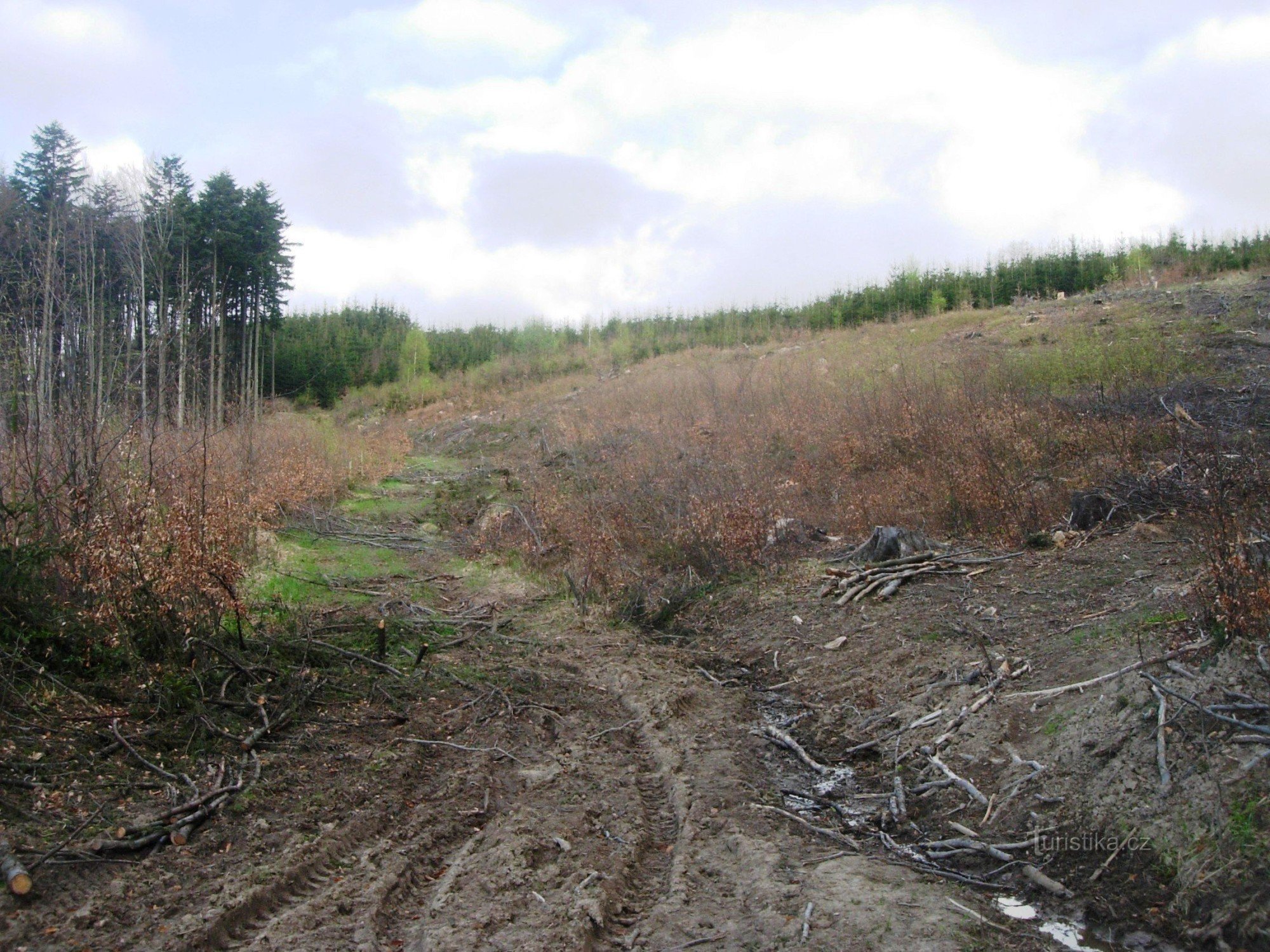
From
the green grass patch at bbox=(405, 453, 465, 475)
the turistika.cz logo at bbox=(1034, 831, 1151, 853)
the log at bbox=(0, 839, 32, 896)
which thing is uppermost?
the green grass patch at bbox=(405, 453, 465, 475)

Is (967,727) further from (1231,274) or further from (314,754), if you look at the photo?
(1231,274)

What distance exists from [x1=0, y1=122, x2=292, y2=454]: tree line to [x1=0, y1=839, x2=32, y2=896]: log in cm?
340

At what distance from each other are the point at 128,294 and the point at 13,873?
21397 mm

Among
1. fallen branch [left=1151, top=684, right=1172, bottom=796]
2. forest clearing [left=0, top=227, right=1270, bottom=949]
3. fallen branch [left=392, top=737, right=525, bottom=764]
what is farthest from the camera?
fallen branch [left=392, top=737, right=525, bottom=764]

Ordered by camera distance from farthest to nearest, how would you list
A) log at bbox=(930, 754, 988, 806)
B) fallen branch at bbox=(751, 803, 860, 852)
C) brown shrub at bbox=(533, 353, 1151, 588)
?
brown shrub at bbox=(533, 353, 1151, 588), log at bbox=(930, 754, 988, 806), fallen branch at bbox=(751, 803, 860, 852)

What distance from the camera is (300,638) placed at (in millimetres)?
6180

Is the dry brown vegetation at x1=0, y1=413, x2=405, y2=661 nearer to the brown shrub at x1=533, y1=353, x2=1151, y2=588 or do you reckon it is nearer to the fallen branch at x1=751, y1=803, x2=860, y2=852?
the fallen branch at x1=751, y1=803, x2=860, y2=852

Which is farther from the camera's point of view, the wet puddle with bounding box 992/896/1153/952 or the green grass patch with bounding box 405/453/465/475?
the green grass patch with bounding box 405/453/465/475

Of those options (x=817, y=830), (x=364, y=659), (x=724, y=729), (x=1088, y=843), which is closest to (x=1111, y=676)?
(x=1088, y=843)

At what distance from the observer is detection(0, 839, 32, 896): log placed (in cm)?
299

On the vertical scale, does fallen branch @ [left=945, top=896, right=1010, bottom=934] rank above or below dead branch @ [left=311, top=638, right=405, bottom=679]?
below

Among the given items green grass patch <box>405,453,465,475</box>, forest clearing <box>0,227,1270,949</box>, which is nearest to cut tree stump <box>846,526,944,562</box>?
forest clearing <box>0,227,1270,949</box>

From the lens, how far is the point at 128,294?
2056 centimetres

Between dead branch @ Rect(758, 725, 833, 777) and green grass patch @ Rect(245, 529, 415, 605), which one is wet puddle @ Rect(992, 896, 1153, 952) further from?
green grass patch @ Rect(245, 529, 415, 605)
